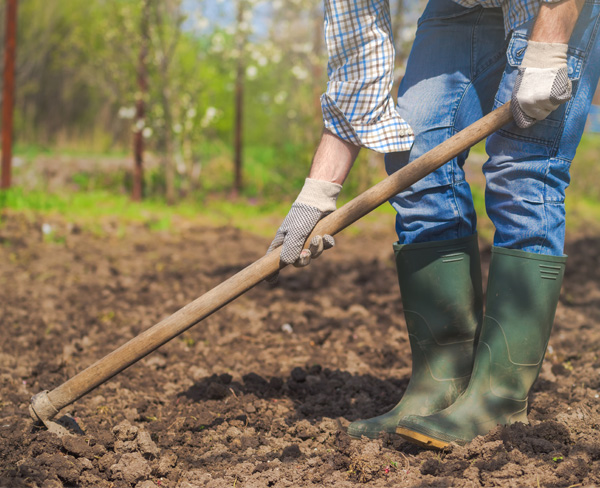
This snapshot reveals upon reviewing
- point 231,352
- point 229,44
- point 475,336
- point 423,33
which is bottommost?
point 231,352

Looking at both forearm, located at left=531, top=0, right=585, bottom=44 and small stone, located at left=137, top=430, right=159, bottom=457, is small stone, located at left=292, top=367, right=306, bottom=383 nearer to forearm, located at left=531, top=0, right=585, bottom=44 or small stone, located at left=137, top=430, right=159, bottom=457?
small stone, located at left=137, top=430, right=159, bottom=457

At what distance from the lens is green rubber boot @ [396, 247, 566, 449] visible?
1870 mm

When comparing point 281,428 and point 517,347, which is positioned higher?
point 517,347

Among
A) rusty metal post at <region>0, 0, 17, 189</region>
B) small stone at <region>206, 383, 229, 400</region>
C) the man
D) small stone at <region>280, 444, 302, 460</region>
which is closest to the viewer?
the man

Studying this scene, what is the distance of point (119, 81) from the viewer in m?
8.12

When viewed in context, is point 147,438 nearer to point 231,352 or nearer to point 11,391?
point 11,391

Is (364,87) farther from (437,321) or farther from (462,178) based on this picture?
(437,321)

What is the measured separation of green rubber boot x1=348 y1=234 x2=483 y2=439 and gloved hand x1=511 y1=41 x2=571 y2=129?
1.55ft

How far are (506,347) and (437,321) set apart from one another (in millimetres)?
237

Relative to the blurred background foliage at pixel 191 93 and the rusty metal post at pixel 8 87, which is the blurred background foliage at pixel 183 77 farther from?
the rusty metal post at pixel 8 87

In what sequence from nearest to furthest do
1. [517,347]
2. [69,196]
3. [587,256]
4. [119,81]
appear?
[517,347] < [587,256] < [69,196] < [119,81]

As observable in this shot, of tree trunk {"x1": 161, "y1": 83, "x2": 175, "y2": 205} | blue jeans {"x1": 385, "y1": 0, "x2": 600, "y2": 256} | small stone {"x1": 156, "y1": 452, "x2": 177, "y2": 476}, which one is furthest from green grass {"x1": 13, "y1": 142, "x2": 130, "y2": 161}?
blue jeans {"x1": 385, "y1": 0, "x2": 600, "y2": 256}

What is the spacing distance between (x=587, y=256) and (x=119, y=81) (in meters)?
5.85

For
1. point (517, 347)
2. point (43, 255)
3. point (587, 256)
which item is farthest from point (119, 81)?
point (517, 347)
